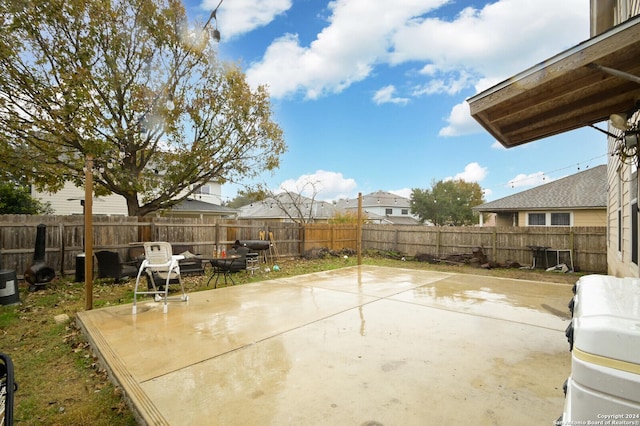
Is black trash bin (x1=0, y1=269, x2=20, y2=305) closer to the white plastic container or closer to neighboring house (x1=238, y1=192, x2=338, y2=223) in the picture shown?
the white plastic container

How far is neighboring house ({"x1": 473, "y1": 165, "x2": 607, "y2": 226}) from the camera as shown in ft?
46.0

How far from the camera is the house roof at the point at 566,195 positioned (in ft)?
46.8

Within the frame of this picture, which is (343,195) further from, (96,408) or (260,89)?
(96,408)

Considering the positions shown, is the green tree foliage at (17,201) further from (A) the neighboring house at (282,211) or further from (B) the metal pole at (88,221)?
(A) the neighboring house at (282,211)

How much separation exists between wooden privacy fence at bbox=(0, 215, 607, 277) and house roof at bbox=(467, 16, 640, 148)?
7726 mm

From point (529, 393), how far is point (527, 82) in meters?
2.80

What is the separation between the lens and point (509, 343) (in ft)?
11.6

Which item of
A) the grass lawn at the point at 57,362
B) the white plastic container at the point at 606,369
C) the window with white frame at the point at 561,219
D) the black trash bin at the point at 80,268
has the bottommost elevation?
the grass lawn at the point at 57,362

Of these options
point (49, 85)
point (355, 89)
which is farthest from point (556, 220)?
point (49, 85)

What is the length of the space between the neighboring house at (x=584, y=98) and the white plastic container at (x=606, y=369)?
2.45 meters

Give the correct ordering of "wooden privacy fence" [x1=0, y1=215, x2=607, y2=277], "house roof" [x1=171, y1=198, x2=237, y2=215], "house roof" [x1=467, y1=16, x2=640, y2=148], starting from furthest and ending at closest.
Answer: "house roof" [x1=171, y1=198, x2=237, y2=215] < "wooden privacy fence" [x1=0, y1=215, x2=607, y2=277] < "house roof" [x1=467, y1=16, x2=640, y2=148]

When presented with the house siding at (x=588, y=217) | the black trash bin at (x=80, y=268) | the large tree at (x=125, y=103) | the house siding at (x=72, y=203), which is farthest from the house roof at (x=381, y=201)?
the black trash bin at (x=80, y=268)

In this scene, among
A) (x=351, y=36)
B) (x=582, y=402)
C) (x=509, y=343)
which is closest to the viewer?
(x=582, y=402)

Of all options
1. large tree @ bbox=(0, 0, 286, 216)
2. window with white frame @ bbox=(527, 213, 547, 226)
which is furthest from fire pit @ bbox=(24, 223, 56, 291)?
window with white frame @ bbox=(527, 213, 547, 226)
